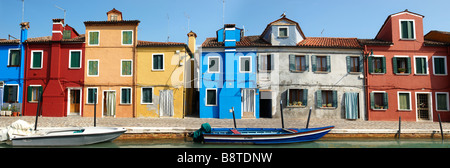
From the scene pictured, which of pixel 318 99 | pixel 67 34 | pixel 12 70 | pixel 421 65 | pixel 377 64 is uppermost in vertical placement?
pixel 67 34

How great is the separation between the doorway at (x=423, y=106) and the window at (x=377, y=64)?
10.3 feet

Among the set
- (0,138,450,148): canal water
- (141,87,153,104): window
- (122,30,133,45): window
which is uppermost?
(122,30,133,45): window

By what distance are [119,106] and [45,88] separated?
5.44 metres

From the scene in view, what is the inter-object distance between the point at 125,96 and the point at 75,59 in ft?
15.3

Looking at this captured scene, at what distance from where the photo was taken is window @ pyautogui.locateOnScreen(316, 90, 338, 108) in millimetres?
20359

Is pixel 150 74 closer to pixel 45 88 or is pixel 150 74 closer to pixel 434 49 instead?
pixel 45 88

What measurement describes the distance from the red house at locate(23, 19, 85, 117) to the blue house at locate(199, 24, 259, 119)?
9.03 metres

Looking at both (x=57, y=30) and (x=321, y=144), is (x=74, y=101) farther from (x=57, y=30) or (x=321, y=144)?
(x=321, y=144)

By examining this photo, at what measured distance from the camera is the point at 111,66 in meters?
20.8

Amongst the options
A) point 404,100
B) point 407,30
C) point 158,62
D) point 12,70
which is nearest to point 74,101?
point 12,70

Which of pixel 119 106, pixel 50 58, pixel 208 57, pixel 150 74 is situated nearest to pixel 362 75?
pixel 208 57

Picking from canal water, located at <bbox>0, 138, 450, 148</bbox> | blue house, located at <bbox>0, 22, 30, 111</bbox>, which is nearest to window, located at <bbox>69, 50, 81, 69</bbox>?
blue house, located at <bbox>0, 22, 30, 111</bbox>

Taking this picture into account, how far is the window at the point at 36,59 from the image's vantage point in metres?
20.9

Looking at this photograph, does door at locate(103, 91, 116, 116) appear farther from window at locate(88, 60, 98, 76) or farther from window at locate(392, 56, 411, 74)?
window at locate(392, 56, 411, 74)
